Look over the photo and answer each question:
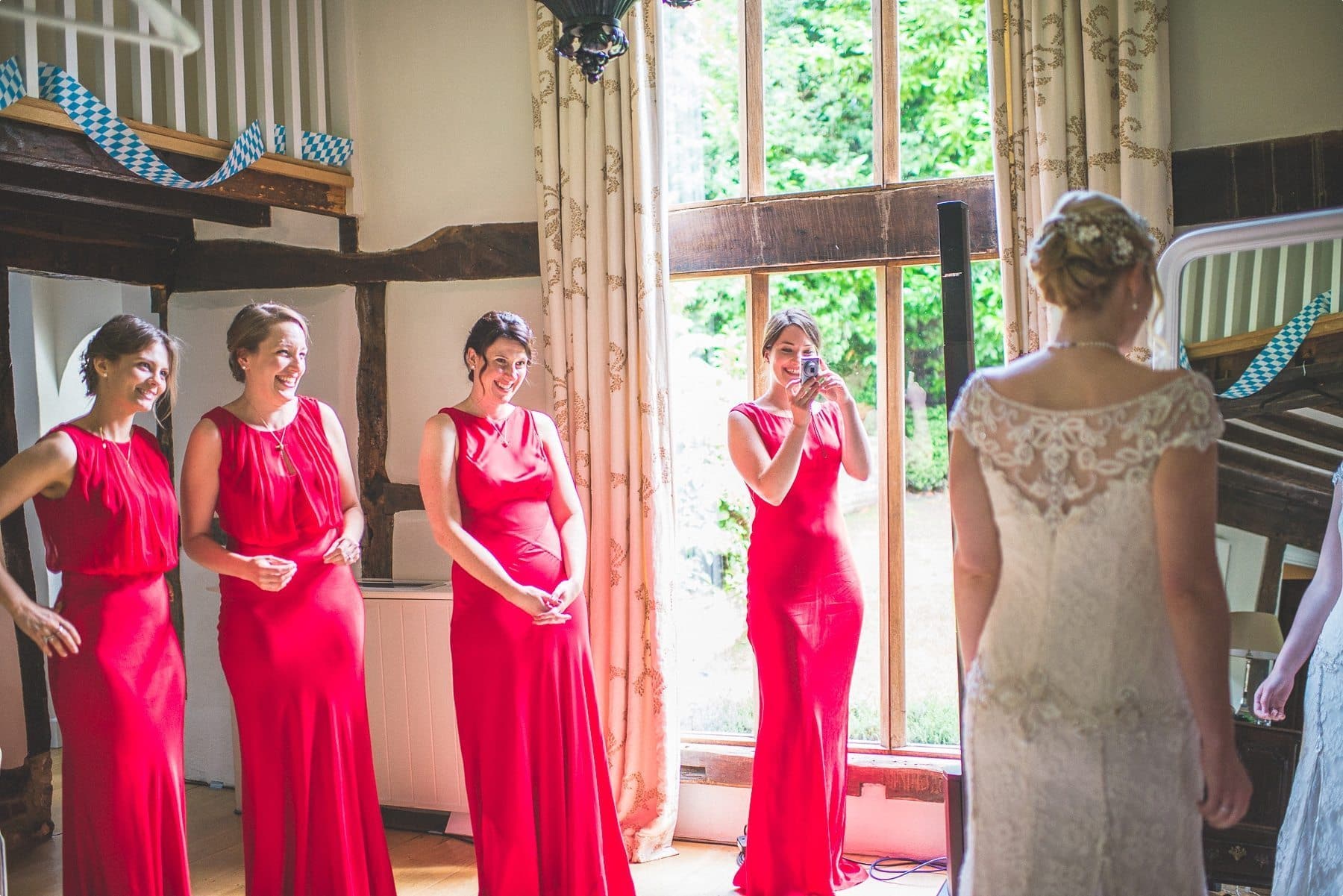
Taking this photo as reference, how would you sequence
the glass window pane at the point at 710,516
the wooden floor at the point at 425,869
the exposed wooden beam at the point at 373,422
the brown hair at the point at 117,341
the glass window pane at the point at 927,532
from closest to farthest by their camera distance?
the brown hair at the point at 117,341, the wooden floor at the point at 425,869, the glass window pane at the point at 927,532, the glass window pane at the point at 710,516, the exposed wooden beam at the point at 373,422

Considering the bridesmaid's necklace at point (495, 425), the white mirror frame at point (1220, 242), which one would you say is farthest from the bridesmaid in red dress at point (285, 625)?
the white mirror frame at point (1220, 242)

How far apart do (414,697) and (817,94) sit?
8.27 ft

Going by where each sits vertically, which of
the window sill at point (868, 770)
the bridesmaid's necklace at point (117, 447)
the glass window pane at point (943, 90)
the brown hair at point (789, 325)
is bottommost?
the window sill at point (868, 770)

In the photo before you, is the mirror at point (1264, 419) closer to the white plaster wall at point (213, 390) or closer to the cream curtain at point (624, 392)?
the cream curtain at point (624, 392)

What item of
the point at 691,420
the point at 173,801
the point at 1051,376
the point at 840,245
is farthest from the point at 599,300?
the point at 1051,376

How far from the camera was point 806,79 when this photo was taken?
3.86m

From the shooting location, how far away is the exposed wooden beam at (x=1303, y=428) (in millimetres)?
2736

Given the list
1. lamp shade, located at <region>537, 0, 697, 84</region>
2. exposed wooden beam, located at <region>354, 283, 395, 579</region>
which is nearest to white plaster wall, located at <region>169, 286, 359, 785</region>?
exposed wooden beam, located at <region>354, 283, 395, 579</region>

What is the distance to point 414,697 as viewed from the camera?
13.3 ft

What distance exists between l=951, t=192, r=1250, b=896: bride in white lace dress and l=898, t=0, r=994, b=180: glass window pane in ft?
6.60

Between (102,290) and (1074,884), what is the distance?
14.4 ft

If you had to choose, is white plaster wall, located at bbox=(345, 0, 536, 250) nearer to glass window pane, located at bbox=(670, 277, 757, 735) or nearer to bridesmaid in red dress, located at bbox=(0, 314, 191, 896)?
glass window pane, located at bbox=(670, 277, 757, 735)

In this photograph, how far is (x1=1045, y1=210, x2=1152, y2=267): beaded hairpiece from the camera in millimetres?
1710

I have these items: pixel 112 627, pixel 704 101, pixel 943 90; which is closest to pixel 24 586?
pixel 112 627
